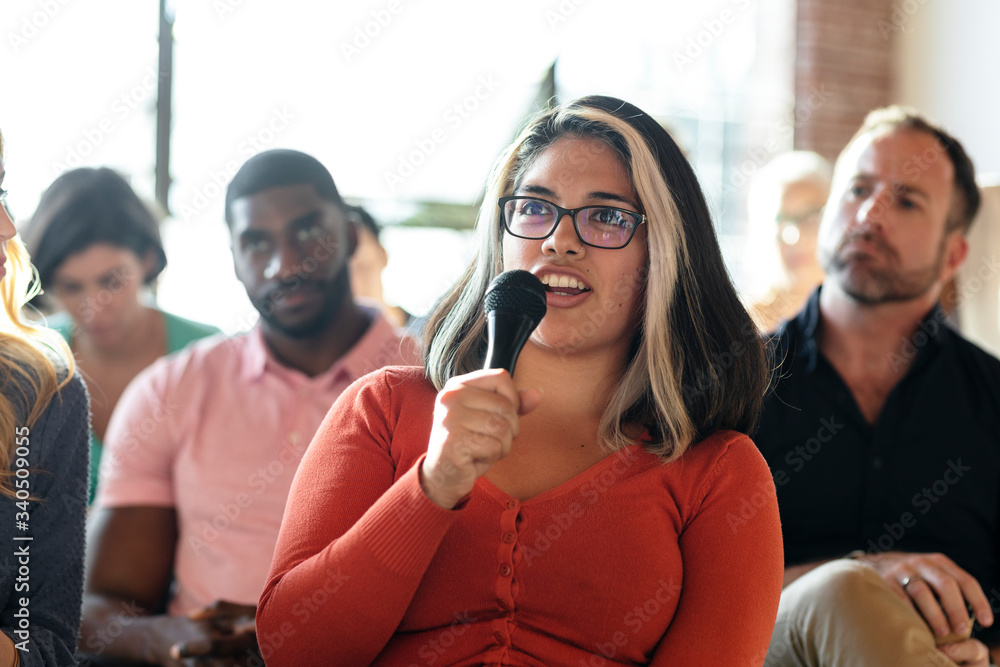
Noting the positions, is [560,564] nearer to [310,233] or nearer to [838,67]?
[310,233]

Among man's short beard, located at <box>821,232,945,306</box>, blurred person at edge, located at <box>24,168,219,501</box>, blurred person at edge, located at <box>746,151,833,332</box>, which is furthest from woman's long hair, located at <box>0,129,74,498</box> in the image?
blurred person at edge, located at <box>746,151,833,332</box>

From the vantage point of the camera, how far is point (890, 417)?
6.62 ft

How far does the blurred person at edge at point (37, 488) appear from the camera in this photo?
4.15ft

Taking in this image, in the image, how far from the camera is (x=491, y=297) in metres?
1.10

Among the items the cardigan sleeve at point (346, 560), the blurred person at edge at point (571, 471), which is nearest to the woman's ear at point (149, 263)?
the blurred person at edge at point (571, 471)

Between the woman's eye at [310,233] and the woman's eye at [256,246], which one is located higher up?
the woman's eye at [310,233]

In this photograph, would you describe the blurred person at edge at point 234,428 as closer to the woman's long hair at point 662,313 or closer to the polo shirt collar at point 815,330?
the woman's long hair at point 662,313

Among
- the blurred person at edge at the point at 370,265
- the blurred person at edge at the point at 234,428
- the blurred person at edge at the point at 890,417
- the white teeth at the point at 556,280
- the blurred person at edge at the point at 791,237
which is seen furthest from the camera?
the blurred person at edge at the point at 370,265

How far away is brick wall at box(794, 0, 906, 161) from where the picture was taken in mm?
4812

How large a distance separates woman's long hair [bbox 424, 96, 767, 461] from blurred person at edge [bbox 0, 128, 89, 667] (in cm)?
55

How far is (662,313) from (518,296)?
1.19ft

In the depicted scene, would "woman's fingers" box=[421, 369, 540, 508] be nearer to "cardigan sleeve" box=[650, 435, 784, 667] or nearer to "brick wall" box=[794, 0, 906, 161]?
A: "cardigan sleeve" box=[650, 435, 784, 667]

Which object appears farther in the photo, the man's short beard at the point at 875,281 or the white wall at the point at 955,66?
the white wall at the point at 955,66

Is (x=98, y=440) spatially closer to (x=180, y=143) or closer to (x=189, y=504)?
(x=189, y=504)
